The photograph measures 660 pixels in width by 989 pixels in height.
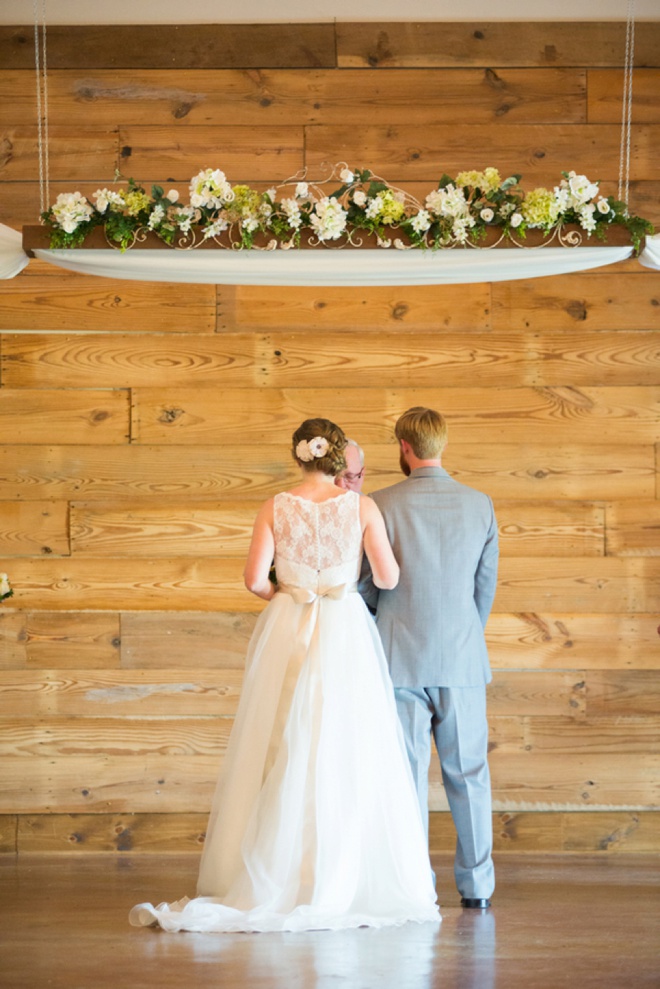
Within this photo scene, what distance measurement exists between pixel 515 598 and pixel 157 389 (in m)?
1.75

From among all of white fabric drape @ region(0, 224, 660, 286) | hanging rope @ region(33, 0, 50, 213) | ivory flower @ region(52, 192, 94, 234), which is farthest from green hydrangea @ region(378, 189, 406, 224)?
hanging rope @ region(33, 0, 50, 213)

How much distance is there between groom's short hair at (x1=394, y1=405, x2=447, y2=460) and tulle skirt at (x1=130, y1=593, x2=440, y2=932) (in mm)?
538

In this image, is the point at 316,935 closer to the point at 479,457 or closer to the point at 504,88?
the point at 479,457

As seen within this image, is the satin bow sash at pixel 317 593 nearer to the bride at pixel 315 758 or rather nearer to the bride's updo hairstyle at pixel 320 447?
the bride at pixel 315 758

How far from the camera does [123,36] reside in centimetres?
493

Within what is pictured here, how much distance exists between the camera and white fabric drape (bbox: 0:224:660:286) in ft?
12.4

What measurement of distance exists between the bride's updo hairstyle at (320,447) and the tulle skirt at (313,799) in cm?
42

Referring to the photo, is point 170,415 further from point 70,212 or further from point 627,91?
point 627,91

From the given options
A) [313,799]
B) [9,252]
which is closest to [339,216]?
[9,252]

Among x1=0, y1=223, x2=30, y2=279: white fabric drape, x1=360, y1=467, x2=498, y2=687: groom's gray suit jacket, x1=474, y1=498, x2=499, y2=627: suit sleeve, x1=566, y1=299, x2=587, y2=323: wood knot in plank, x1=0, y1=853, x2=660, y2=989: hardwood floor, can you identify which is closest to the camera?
x1=0, y1=853, x2=660, y2=989: hardwood floor

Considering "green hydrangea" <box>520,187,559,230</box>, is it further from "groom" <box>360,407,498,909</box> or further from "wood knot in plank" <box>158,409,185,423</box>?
"wood knot in plank" <box>158,409,185,423</box>

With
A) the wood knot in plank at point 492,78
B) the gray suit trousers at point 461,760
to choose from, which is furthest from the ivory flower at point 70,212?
the wood knot in plank at point 492,78

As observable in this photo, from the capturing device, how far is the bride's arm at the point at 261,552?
11.8ft

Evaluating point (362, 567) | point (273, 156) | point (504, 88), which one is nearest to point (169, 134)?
point (273, 156)
